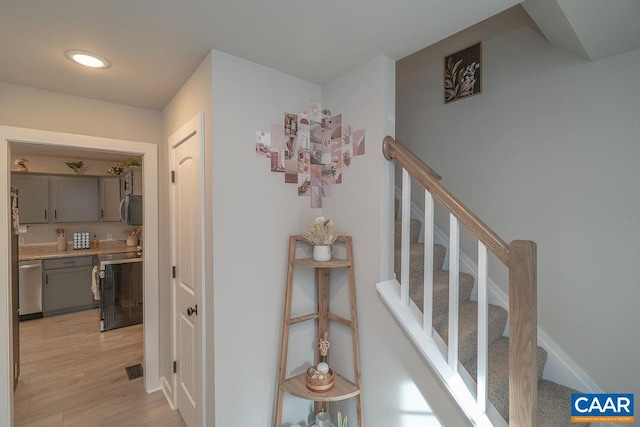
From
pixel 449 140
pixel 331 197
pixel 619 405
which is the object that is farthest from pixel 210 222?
pixel 619 405

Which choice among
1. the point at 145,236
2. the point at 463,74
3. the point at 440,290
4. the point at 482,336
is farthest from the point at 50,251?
the point at 463,74

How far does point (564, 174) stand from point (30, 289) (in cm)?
631

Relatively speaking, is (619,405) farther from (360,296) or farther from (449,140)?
(449,140)

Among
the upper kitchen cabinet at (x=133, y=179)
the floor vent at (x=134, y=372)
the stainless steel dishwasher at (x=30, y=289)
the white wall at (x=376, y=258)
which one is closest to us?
the white wall at (x=376, y=258)

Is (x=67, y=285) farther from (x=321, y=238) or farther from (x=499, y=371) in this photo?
(x=499, y=371)

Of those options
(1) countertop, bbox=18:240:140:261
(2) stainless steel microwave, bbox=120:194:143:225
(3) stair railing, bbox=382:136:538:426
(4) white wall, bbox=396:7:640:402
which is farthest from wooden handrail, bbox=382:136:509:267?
(1) countertop, bbox=18:240:140:261

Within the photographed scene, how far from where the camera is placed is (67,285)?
445 centimetres

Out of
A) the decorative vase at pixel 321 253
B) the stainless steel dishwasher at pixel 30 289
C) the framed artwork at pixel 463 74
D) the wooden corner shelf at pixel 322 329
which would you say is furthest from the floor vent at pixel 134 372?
the framed artwork at pixel 463 74

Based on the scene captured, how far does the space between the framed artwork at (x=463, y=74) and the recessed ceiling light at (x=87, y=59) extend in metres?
2.43

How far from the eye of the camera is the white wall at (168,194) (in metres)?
1.63

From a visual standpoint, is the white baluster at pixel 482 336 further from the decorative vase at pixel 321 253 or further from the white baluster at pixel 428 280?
the decorative vase at pixel 321 253

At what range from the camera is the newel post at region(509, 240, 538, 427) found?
3.41 feet

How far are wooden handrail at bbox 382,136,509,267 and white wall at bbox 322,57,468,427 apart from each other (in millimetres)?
92

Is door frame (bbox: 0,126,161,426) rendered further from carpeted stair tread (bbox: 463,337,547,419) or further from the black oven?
carpeted stair tread (bbox: 463,337,547,419)
